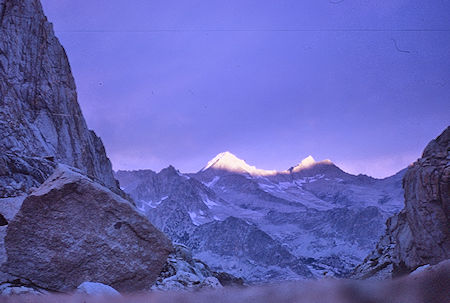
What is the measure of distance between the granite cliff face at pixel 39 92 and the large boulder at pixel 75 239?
2537 centimetres

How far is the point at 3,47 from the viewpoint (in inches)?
1710

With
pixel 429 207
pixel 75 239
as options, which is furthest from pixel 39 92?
pixel 429 207

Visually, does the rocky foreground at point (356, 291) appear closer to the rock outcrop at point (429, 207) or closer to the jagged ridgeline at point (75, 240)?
the jagged ridgeline at point (75, 240)

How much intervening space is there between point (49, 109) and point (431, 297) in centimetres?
4952

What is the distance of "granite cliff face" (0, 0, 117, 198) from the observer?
38.0m

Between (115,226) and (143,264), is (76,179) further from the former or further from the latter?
(143,264)

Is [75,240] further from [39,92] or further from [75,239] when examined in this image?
[39,92]

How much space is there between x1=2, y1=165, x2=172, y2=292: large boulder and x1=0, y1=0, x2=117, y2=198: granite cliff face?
25372mm

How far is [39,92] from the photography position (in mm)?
45312

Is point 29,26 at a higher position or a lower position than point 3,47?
higher

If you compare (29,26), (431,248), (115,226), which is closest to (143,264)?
(115,226)

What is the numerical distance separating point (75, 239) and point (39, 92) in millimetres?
42762

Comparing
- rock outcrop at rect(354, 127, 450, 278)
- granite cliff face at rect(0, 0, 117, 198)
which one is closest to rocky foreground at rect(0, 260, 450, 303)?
rock outcrop at rect(354, 127, 450, 278)

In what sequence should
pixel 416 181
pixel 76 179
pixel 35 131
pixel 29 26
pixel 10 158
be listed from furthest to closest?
pixel 29 26 → pixel 35 131 → pixel 10 158 → pixel 416 181 → pixel 76 179
